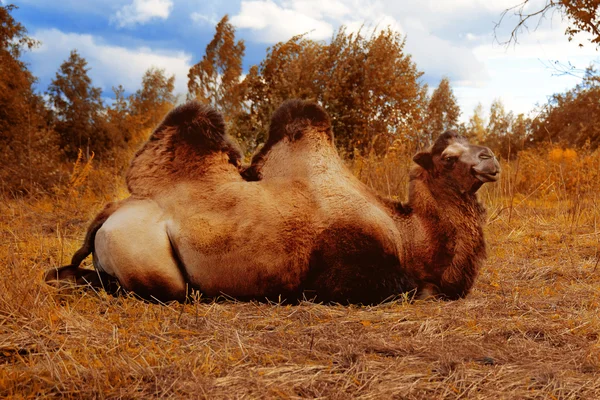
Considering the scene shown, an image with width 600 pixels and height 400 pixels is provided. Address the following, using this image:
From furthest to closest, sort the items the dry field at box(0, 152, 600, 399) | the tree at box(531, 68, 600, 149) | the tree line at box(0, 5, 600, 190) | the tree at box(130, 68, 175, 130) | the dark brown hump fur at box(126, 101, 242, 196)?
1. the tree at box(130, 68, 175, 130)
2. the tree at box(531, 68, 600, 149)
3. the tree line at box(0, 5, 600, 190)
4. the dark brown hump fur at box(126, 101, 242, 196)
5. the dry field at box(0, 152, 600, 399)

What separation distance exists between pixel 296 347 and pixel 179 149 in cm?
186

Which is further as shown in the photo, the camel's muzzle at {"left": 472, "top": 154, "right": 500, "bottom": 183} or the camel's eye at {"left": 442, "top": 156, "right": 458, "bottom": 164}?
the camel's eye at {"left": 442, "top": 156, "right": 458, "bottom": 164}

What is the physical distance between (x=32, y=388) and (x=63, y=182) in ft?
36.2

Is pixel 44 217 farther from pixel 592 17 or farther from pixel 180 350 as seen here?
pixel 592 17

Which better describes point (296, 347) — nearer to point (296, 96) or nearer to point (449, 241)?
point (449, 241)

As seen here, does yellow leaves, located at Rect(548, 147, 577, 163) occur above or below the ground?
above

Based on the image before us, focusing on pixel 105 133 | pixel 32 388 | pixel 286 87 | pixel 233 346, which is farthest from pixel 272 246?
pixel 105 133

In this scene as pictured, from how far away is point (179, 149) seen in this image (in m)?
4.15

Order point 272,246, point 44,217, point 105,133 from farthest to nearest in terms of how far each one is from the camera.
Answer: point 105,133
point 44,217
point 272,246

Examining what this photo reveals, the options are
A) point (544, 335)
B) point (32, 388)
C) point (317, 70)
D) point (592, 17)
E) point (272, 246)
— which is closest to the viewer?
point (32, 388)

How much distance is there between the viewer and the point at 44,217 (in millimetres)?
8805

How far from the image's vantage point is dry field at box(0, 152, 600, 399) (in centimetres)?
238

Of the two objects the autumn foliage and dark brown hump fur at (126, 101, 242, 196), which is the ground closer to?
the autumn foliage

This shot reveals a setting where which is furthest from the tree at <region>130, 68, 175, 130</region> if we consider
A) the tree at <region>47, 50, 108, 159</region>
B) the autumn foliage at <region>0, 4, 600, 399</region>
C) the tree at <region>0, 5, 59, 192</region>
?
the autumn foliage at <region>0, 4, 600, 399</region>
